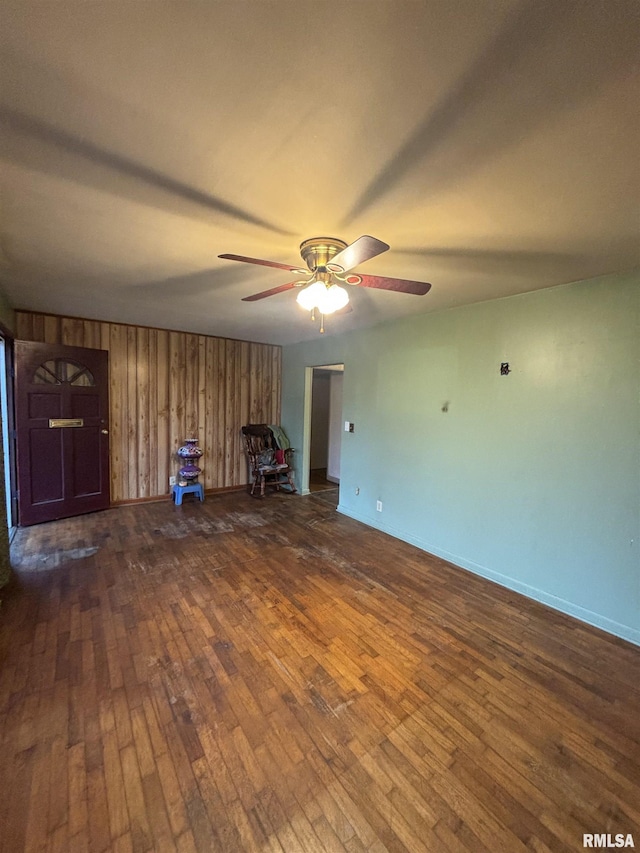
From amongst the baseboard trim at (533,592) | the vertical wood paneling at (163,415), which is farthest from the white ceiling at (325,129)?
the vertical wood paneling at (163,415)

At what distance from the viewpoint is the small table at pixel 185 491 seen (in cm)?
488

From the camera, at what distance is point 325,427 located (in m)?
7.18

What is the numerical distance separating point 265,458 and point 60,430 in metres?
2.70

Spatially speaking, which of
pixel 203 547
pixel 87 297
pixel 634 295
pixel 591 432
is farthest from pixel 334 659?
pixel 87 297

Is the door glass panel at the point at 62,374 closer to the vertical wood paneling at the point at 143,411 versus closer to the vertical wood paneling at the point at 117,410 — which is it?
the vertical wood paneling at the point at 117,410

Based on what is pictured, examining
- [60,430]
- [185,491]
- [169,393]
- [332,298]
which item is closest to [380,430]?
[332,298]

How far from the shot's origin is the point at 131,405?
4.77 meters

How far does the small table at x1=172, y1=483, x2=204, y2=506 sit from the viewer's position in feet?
16.0

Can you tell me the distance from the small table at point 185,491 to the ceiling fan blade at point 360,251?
4076mm

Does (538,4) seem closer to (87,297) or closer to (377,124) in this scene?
(377,124)

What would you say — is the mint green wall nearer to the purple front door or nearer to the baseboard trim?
the baseboard trim

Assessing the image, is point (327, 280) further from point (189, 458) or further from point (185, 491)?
point (185, 491)

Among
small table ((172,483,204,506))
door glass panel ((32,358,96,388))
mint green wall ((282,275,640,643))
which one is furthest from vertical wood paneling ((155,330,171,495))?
mint green wall ((282,275,640,643))

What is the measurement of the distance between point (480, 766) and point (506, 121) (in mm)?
2420
